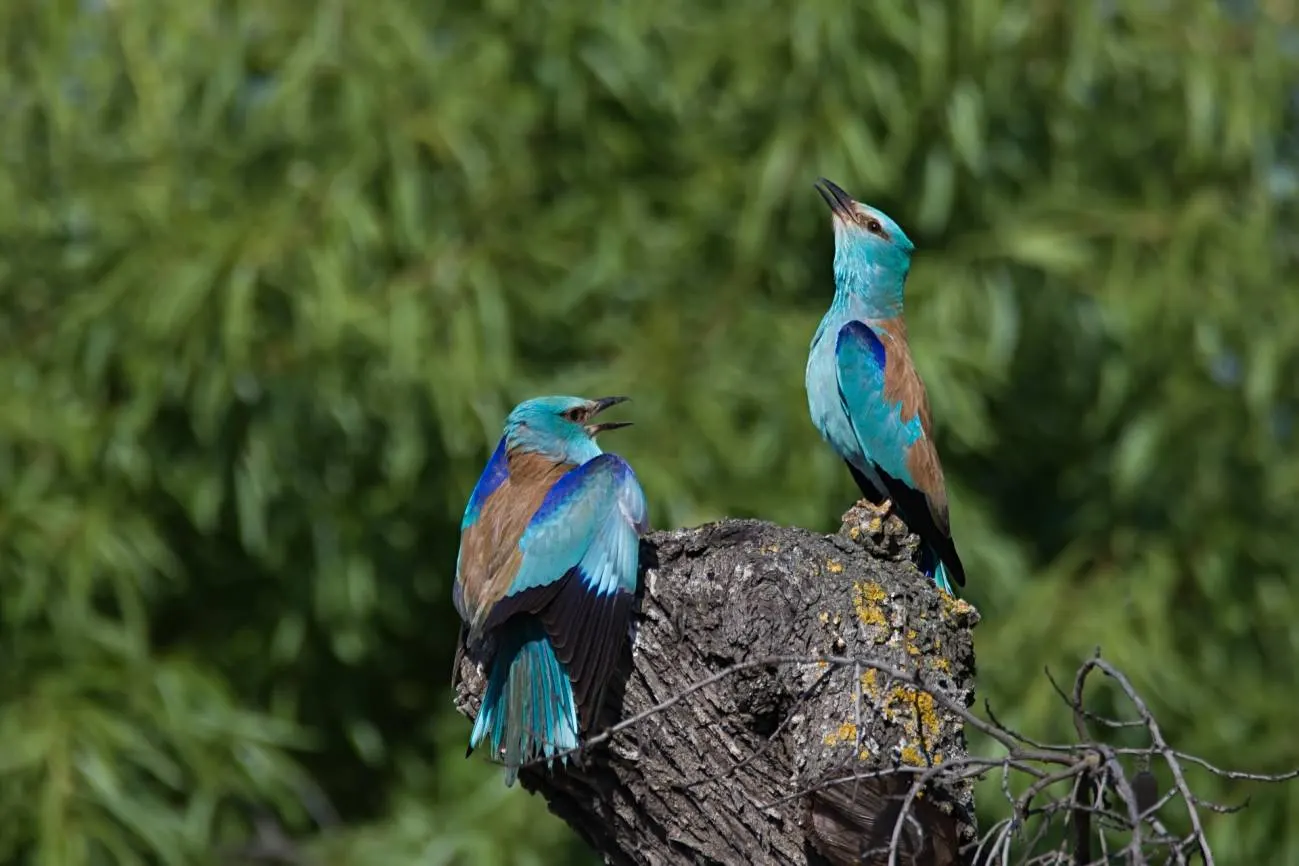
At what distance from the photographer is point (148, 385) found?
23.3 feet

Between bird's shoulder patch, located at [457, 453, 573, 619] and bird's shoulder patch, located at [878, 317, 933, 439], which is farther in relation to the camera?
bird's shoulder patch, located at [878, 317, 933, 439]

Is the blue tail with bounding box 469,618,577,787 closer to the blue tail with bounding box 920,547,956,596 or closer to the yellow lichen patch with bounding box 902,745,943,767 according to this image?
the yellow lichen patch with bounding box 902,745,943,767

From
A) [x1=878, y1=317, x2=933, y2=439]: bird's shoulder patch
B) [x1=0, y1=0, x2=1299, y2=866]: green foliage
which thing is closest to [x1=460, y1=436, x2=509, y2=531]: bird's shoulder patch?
[x1=878, y1=317, x2=933, y2=439]: bird's shoulder patch

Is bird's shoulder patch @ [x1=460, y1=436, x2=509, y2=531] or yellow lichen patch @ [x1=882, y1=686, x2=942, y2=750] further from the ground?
bird's shoulder patch @ [x1=460, y1=436, x2=509, y2=531]

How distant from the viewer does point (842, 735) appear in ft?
11.5

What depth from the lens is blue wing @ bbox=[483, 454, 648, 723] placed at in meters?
3.77

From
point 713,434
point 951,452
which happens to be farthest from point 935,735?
point 951,452

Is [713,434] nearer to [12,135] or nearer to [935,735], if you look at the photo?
[12,135]

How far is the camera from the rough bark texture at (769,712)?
350cm

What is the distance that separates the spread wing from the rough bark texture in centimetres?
109

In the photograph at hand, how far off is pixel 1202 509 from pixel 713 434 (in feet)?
6.71

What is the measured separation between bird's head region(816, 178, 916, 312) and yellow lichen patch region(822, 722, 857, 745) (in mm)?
2247

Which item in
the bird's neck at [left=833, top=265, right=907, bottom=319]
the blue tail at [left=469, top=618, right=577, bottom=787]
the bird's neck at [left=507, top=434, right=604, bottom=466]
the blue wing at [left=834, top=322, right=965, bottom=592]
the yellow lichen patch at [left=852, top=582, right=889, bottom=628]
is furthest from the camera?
the bird's neck at [left=833, top=265, right=907, bottom=319]

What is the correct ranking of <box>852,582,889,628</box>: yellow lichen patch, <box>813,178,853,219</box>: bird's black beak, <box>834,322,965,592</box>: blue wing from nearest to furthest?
1. <box>852,582,889,628</box>: yellow lichen patch
2. <box>834,322,965,592</box>: blue wing
3. <box>813,178,853,219</box>: bird's black beak
